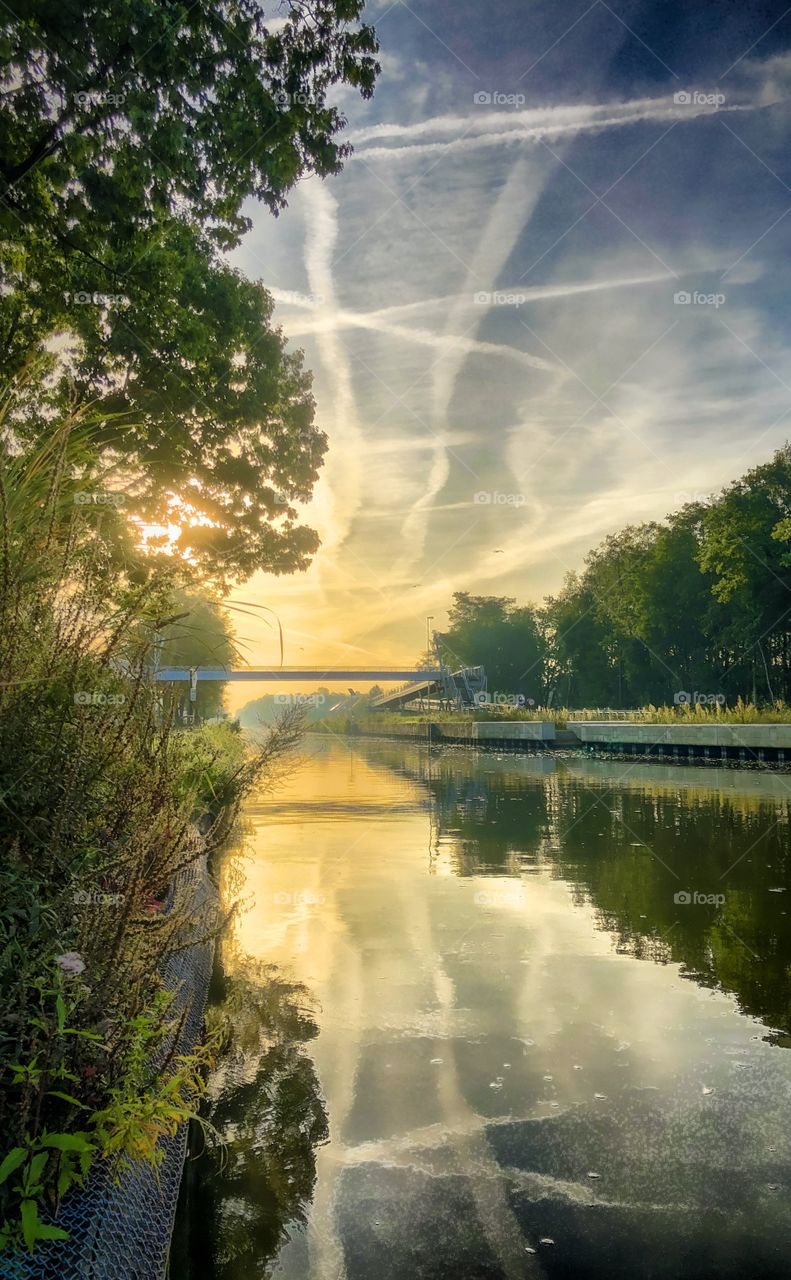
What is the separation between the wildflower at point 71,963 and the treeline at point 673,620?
4171 cm

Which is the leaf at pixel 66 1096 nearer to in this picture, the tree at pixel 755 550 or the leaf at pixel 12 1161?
the leaf at pixel 12 1161

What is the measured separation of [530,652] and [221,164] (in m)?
101

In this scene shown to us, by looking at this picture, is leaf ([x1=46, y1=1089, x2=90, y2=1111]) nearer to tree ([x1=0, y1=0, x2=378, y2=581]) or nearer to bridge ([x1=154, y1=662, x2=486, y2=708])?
tree ([x1=0, y1=0, x2=378, y2=581])

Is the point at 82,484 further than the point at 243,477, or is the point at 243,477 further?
the point at 243,477

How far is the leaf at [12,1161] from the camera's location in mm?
1964

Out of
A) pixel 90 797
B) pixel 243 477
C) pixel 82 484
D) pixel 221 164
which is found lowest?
pixel 90 797

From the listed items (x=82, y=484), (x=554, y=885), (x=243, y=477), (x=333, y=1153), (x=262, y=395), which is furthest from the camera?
(x=243, y=477)

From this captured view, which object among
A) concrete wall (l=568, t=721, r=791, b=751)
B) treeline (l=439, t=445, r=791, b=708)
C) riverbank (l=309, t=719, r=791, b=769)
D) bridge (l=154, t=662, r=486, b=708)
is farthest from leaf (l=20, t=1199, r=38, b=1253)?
bridge (l=154, t=662, r=486, b=708)

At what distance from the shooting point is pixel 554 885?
988 cm

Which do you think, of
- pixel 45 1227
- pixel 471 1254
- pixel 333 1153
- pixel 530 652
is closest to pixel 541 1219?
pixel 471 1254

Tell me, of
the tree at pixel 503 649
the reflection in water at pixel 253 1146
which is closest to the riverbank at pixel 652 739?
the reflection in water at pixel 253 1146

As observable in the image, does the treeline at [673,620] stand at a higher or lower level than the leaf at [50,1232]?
higher

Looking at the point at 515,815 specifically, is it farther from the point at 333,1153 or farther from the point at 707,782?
the point at 333,1153

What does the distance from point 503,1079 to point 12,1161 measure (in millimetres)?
3226
